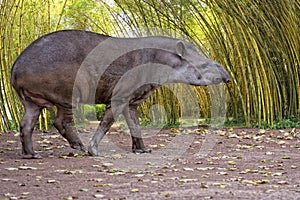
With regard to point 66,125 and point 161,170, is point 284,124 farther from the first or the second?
point 161,170

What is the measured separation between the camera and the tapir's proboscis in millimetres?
4312

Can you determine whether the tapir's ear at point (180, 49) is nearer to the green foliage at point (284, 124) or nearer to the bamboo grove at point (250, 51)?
the bamboo grove at point (250, 51)

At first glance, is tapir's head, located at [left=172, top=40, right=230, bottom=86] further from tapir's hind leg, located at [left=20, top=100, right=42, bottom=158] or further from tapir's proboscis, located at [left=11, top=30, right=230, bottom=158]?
tapir's hind leg, located at [left=20, top=100, right=42, bottom=158]

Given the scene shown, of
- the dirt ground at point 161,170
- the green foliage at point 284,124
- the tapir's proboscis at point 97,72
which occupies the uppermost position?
the tapir's proboscis at point 97,72

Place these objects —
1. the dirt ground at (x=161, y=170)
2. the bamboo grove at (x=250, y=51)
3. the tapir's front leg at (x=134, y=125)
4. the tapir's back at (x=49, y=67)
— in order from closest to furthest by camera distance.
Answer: the dirt ground at (x=161, y=170) → the tapir's back at (x=49, y=67) → the tapir's front leg at (x=134, y=125) → the bamboo grove at (x=250, y=51)

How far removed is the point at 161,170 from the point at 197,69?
1.07 meters

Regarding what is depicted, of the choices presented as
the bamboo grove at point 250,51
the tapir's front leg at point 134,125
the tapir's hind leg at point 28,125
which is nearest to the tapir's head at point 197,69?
the tapir's front leg at point 134,125

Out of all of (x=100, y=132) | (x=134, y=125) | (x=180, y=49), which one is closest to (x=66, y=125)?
(x=100, y=132)

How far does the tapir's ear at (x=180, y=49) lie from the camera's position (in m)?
4.54

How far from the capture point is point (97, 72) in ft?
14.6

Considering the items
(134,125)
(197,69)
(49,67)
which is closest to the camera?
(49,67)

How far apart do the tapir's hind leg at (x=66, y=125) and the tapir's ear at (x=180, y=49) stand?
3.54ft

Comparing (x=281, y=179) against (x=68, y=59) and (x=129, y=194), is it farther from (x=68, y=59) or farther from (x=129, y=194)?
(x=68, y=59)

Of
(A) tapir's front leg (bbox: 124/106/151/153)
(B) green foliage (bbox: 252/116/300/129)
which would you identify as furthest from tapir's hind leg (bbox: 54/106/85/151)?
(B) green foliage (bbox: 252/116/300/129)
